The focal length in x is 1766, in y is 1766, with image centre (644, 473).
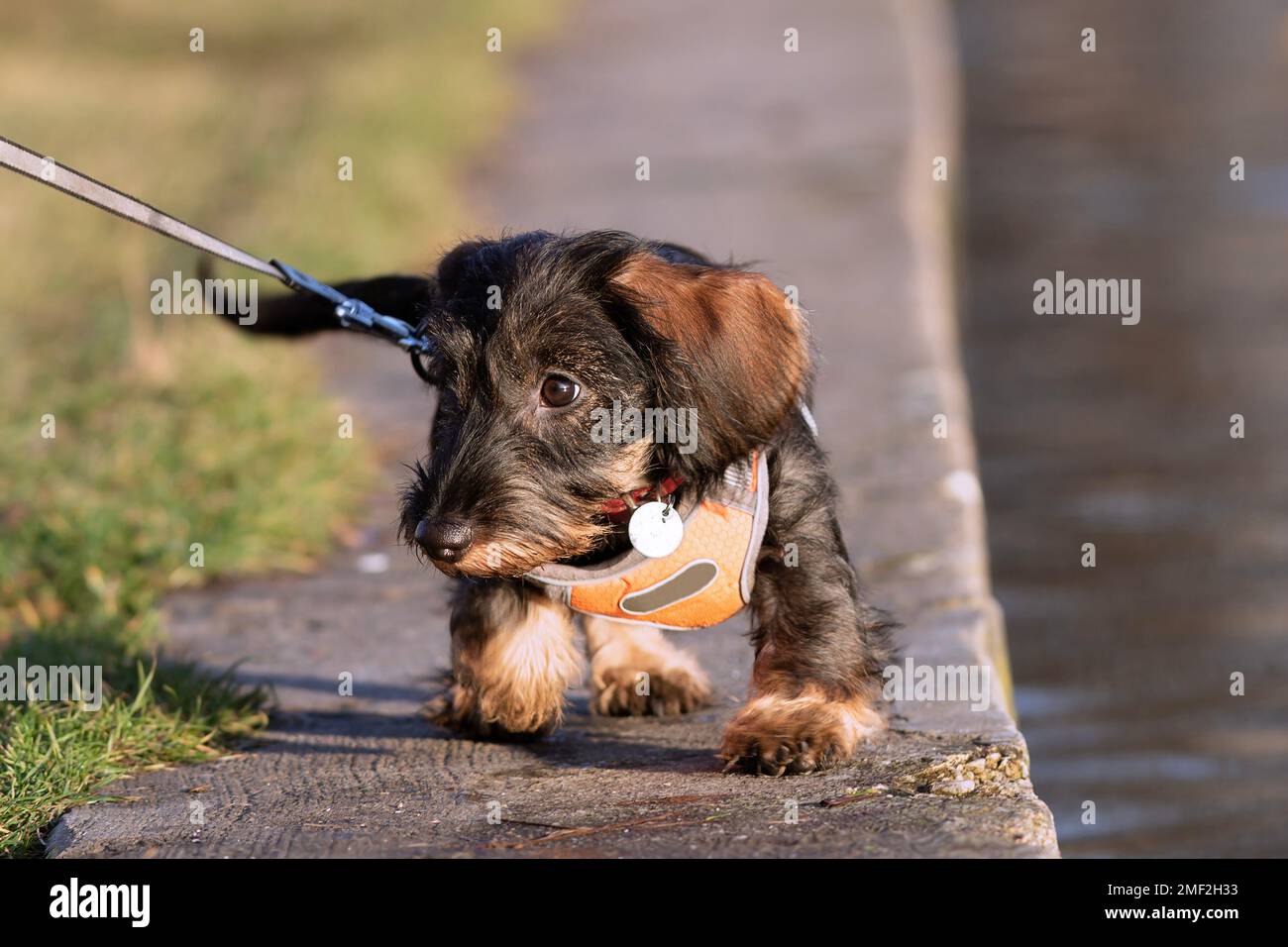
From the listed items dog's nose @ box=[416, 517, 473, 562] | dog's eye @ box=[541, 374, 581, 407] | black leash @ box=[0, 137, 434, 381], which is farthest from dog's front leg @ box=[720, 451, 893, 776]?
black leash @ box=[0, 137, 434, 381]

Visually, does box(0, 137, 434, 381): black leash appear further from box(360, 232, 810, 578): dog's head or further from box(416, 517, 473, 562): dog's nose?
box(416, 517, 473, 562): dog's nose

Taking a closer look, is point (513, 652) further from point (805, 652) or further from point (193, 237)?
point (193, 237)

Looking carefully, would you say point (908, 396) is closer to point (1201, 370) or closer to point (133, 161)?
point (1201, 370)

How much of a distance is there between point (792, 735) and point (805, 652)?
0.66 feet

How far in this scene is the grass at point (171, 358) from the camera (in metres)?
4.64

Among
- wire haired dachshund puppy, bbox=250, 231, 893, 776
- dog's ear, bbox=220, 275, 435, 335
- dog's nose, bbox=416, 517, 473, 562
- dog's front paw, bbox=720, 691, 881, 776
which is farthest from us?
dog's ear, bbox=220, 275, 435, 335

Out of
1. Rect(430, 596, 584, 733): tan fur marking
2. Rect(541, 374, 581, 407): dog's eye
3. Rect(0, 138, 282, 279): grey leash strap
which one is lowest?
Rect(430, 596, 584, 733): tan fur marking

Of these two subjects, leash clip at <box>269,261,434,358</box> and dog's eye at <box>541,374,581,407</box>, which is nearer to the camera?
dog's eye at <box>541,374,581,407</box>

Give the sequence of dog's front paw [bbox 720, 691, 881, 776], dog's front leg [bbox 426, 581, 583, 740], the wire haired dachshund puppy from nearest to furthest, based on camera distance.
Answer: the wire haired dachshund puppy < dog's front paw [bbox 720, 691, 881, 776] < dog's front leg [bbox 426, 581, 583, 740]

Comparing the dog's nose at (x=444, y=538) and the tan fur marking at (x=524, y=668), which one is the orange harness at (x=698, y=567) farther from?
the dog's nose at (x=444, y=538)

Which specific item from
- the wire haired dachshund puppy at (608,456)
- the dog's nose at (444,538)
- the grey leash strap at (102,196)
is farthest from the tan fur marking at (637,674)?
the grey leash strap at (102,196)

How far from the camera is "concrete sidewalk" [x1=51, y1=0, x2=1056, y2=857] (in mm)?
3553

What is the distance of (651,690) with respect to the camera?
15.1ft

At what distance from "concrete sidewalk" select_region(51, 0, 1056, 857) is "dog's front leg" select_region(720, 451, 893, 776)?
8 centimetres
